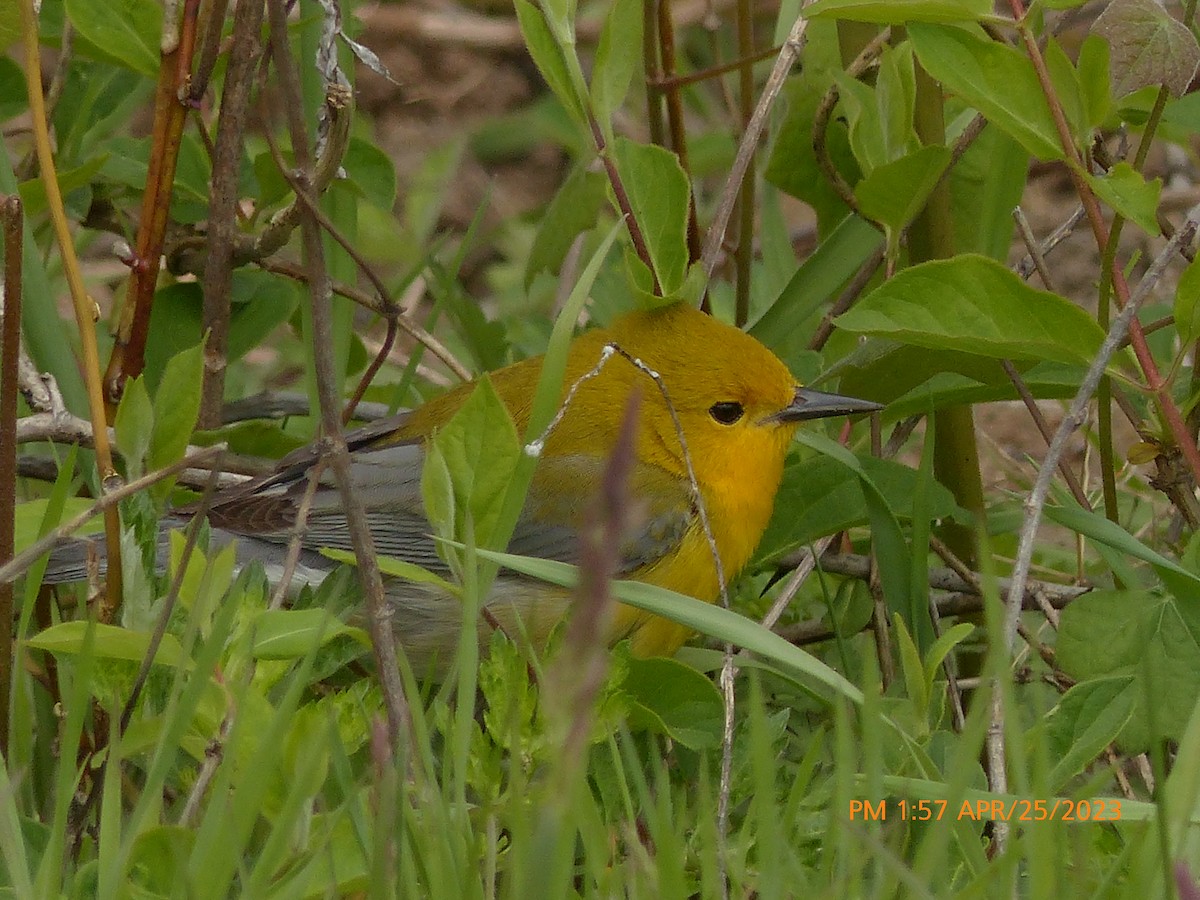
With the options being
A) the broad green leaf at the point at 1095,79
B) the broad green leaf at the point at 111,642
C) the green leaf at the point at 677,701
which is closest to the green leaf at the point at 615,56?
the broad green leaf at the point at 1095,79

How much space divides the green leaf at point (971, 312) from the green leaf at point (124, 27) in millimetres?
1472

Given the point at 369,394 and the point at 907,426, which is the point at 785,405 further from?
the point at 369,394

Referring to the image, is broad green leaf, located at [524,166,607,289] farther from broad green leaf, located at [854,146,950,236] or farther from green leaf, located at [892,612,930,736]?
green leaf, located at [892,612,930,736]

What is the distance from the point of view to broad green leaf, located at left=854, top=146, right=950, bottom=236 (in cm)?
289

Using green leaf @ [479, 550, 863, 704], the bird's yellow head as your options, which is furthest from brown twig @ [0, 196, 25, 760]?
the bird's yellow head

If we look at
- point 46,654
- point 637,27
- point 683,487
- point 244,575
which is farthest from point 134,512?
point 683,487

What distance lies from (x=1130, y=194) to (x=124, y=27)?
1.86 metres

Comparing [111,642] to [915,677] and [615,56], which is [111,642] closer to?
[915,677]

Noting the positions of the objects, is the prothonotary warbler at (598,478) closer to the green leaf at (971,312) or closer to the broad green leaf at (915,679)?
the green leaf at (971,312)

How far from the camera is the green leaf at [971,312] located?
8.54 ft

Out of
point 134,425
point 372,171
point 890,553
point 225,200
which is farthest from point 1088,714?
point 372,171

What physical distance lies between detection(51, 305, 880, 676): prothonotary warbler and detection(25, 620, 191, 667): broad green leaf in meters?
1.19

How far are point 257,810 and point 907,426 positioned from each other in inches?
72.9

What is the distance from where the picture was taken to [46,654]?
3.08m
